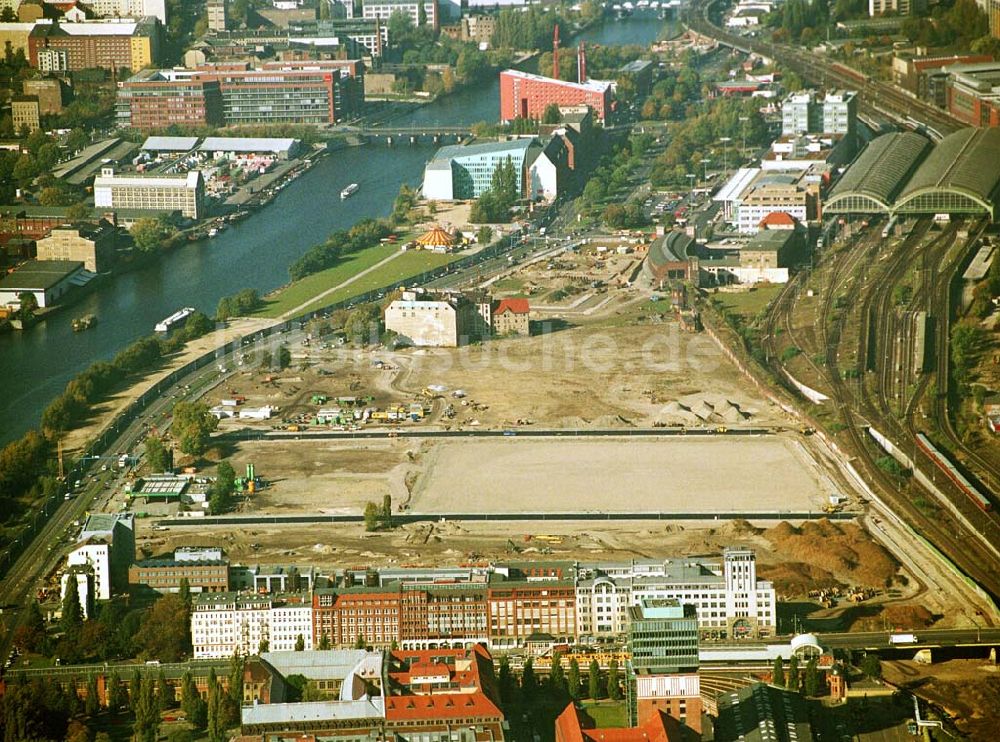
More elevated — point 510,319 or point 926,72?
point 926,72

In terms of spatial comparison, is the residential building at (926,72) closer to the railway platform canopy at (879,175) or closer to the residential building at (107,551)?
the railway platform canopy at (879,175)

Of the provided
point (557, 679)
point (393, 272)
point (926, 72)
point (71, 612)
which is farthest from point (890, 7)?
point (557, 679)


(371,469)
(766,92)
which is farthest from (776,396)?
(766,92)

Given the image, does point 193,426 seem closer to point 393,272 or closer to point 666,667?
point 393,272

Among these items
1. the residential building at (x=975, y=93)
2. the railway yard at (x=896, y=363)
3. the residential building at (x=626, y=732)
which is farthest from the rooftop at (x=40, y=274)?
the residential building at (x=626, y=732)

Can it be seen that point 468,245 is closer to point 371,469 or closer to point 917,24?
point 371,469

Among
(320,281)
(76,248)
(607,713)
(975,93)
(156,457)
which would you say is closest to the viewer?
(607,713)

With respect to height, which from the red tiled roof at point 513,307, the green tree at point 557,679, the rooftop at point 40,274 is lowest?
the green tree at point 557,679
